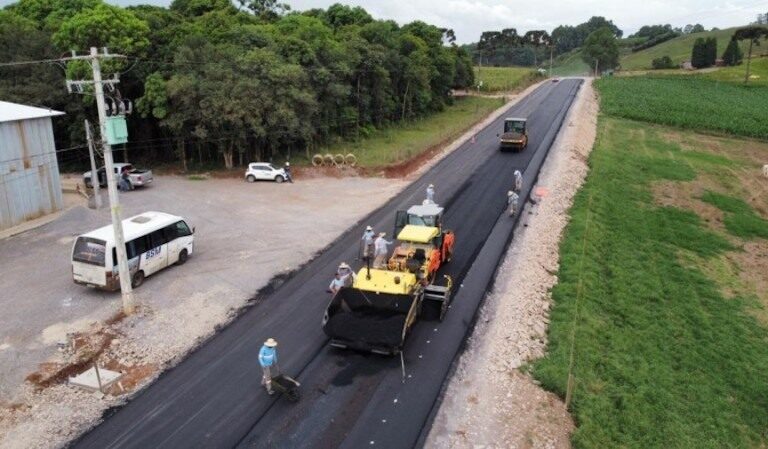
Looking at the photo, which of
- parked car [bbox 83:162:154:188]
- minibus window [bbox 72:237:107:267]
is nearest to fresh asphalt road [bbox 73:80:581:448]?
minibus window [bbox 72:237:107:267]

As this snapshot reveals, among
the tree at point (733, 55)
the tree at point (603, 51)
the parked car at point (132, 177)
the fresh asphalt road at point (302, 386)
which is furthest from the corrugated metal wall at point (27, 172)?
the tree at point (733, 55)

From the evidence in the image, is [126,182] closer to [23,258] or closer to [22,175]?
[22,175]

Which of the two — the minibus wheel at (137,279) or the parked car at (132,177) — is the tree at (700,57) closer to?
the parked car at (132,177)

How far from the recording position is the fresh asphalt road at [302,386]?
13.1 meters

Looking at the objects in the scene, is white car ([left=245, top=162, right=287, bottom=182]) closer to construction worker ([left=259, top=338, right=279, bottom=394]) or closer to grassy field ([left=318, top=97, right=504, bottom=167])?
grassy field ([left=318, top=97, right=504, bottom=167])

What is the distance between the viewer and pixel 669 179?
132 feet

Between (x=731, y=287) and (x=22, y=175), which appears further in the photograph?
(x=22, y=175)

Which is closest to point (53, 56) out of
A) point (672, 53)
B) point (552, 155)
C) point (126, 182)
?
point (126, 182)

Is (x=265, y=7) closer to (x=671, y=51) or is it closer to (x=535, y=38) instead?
(x=535, y=38)

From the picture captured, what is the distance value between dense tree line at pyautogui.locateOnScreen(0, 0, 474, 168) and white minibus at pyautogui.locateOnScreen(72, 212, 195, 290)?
16895mm

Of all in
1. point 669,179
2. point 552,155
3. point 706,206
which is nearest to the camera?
point 706,206

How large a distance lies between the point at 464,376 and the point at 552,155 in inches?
1214

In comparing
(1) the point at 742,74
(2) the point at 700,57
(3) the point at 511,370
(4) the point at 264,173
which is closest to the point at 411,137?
(4) the point at 264,173

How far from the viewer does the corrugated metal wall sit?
29.3 m
